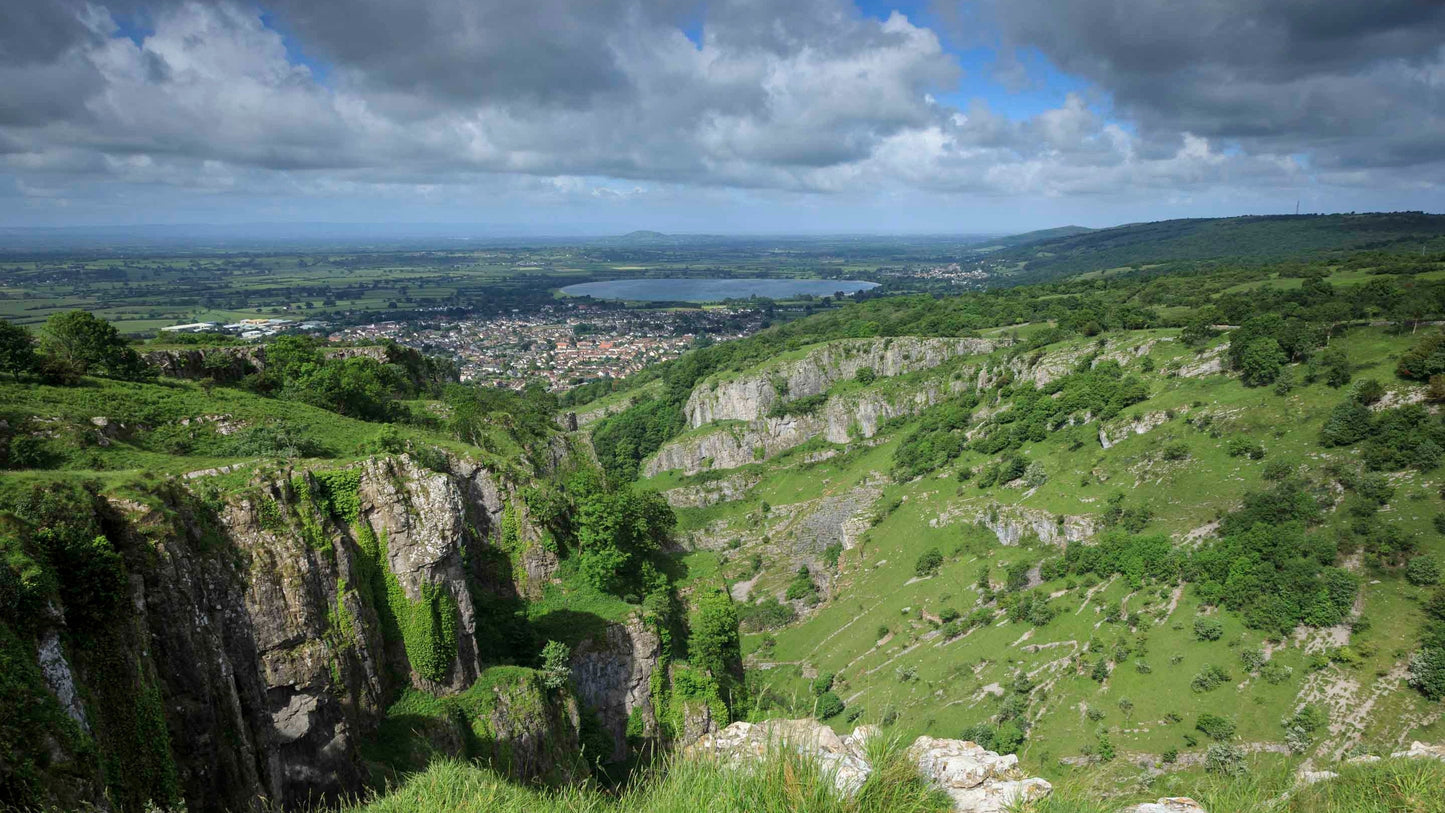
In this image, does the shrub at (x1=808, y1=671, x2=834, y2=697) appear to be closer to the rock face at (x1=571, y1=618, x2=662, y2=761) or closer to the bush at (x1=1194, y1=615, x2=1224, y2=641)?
the rock face at (x1=571, y1=618, x2=662, y2=761)

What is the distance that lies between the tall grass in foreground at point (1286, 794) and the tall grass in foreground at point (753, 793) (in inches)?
51.4

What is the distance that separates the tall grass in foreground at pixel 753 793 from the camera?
20.3 ft

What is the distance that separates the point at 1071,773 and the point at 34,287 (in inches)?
10570

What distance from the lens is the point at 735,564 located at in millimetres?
72125

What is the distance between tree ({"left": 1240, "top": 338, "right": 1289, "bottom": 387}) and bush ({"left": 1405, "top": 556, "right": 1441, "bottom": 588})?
2183 cm

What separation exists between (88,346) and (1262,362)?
245 feet

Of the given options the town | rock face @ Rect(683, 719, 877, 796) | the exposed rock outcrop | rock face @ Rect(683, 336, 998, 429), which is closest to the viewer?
rock face @ Rect(683, 719, 877, 796)

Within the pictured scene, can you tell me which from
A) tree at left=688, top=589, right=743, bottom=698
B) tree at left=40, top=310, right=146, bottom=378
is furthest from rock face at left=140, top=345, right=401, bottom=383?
tree at left=688, top=589, right=743, bottom=698

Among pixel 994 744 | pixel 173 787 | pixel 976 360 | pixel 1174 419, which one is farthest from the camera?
pixel 976 360

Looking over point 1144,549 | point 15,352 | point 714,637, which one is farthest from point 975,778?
point 1144,549

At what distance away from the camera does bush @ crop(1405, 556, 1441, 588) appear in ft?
109

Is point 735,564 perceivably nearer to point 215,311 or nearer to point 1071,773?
point 1071,773

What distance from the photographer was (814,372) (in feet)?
349

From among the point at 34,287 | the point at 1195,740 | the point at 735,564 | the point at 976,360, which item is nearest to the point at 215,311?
the point at 34,287
